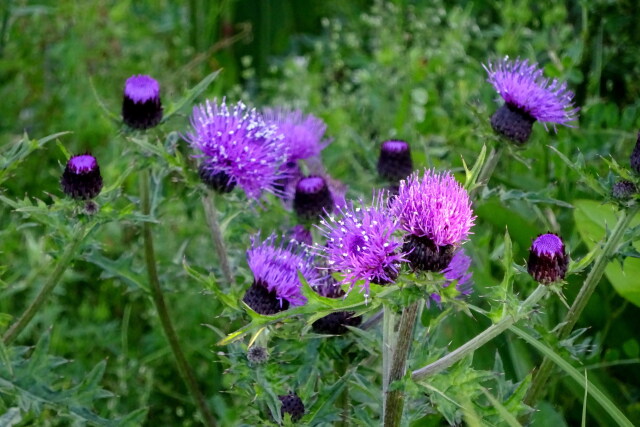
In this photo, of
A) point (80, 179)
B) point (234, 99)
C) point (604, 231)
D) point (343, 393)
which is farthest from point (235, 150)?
point (234, 99)

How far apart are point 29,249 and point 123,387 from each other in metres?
0.57

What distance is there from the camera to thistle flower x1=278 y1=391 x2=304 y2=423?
1.66 meters

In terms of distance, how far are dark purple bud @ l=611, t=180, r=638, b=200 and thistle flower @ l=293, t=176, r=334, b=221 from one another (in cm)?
67

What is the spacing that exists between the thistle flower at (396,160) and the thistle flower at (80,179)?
31.3 inches

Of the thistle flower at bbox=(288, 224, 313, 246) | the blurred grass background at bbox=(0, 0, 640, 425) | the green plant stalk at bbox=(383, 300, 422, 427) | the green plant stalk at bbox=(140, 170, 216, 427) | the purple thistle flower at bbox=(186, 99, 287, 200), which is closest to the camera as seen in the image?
the green plant stalk at bbox=(383, 300, 422, 427)

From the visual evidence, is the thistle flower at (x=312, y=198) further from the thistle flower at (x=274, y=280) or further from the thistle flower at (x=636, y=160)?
the thistle flower at (x=636, y=160)

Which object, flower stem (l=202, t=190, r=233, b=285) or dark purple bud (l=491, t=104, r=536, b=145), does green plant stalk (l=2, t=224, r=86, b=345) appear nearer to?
flower stem (l=202, t=190, r=233, b=285)

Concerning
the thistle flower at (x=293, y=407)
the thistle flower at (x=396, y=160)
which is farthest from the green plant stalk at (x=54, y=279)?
the thistle flower at (x=396, y=160)

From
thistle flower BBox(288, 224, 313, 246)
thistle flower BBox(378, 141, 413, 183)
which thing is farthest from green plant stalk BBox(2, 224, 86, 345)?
thistle flower BBox(378, 141, 413, 183)

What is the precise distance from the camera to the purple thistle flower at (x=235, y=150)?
1.98 metres

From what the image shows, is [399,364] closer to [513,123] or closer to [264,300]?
[264,300]

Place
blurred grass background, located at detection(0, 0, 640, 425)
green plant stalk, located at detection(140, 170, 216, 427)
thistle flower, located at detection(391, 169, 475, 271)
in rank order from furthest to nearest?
blurred grass background, located at detection(0, 0, 640, 425), green plant stalk, located at detection(140, 170, 216, 427), thistle flower, located at detection(391, 169, 475, 271)

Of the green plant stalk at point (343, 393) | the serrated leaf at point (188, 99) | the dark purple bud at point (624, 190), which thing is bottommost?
the green plant stalk at point (343, 393)

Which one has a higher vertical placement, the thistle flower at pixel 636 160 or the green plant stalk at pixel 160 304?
the thistle flower at pixel 636 160
